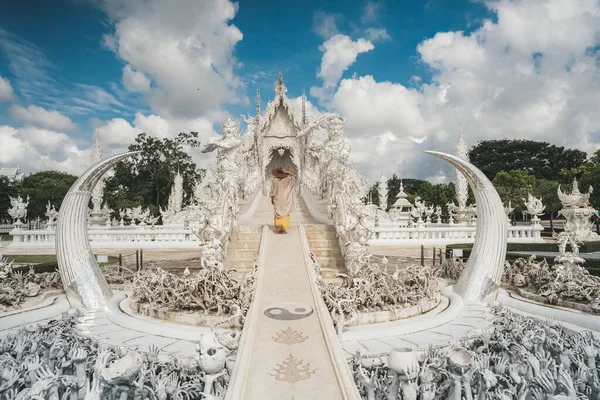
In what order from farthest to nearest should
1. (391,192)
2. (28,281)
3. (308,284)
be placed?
(391,192) < (28,281) < (308,284)

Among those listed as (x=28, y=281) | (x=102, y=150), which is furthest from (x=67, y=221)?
(x=102, y=150)

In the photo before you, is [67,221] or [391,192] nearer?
[67,221]

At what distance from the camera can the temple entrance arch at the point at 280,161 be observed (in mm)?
24708

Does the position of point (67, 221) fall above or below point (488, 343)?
above

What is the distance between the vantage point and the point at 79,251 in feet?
20.9

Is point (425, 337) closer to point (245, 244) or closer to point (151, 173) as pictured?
point (245, 244)

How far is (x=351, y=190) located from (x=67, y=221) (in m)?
5.56

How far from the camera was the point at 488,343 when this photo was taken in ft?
13.3

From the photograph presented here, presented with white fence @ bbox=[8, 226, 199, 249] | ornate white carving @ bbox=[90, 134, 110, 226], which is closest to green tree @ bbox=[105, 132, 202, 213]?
ornate white carving @ bbox=[90, 134, 110, 226]

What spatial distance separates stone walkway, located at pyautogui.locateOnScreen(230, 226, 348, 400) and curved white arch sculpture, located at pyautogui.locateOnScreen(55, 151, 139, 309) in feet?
9.74

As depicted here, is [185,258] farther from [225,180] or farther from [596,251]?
[596,251]

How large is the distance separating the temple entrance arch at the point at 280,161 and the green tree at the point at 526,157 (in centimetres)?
2943

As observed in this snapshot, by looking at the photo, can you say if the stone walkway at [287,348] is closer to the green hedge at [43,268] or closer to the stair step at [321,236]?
the stair step at [321,236]

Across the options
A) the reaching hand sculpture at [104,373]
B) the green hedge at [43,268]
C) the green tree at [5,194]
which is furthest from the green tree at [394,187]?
the reaching hand sculpture at [104,373]
